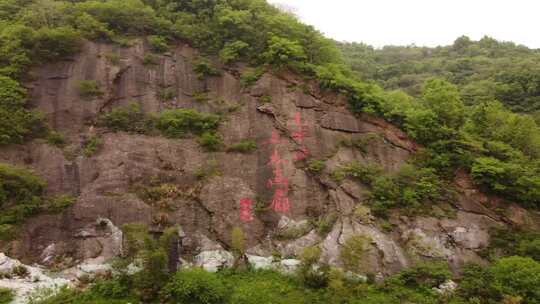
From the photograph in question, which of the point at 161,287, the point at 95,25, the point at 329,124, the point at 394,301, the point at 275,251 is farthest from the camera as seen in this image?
the point at 95,25

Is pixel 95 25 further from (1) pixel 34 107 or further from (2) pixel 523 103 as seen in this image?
(2) pixel 523 103

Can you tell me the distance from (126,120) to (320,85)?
9313 mm

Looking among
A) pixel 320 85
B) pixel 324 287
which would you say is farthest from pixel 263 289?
pixel 320 85

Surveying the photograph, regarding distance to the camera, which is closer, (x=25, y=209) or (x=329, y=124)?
(x=25, y=209)

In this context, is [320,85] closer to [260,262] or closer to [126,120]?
[126,120]

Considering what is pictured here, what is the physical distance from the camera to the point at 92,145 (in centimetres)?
1677

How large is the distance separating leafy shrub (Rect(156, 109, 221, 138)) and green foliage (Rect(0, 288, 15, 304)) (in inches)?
331

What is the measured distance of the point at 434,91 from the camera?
19.4 meters

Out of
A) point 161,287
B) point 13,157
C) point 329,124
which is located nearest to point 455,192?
point 329,124

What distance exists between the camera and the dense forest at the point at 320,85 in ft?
42.2

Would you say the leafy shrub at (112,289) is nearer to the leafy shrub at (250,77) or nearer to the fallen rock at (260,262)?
the fallen rock at (260,262)

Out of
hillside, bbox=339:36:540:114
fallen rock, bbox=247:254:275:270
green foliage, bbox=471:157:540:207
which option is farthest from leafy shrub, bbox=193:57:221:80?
hillside, bbox=339:36:540:114

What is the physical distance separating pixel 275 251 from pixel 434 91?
10.8 metres

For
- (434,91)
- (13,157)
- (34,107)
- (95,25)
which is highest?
(95,25)
